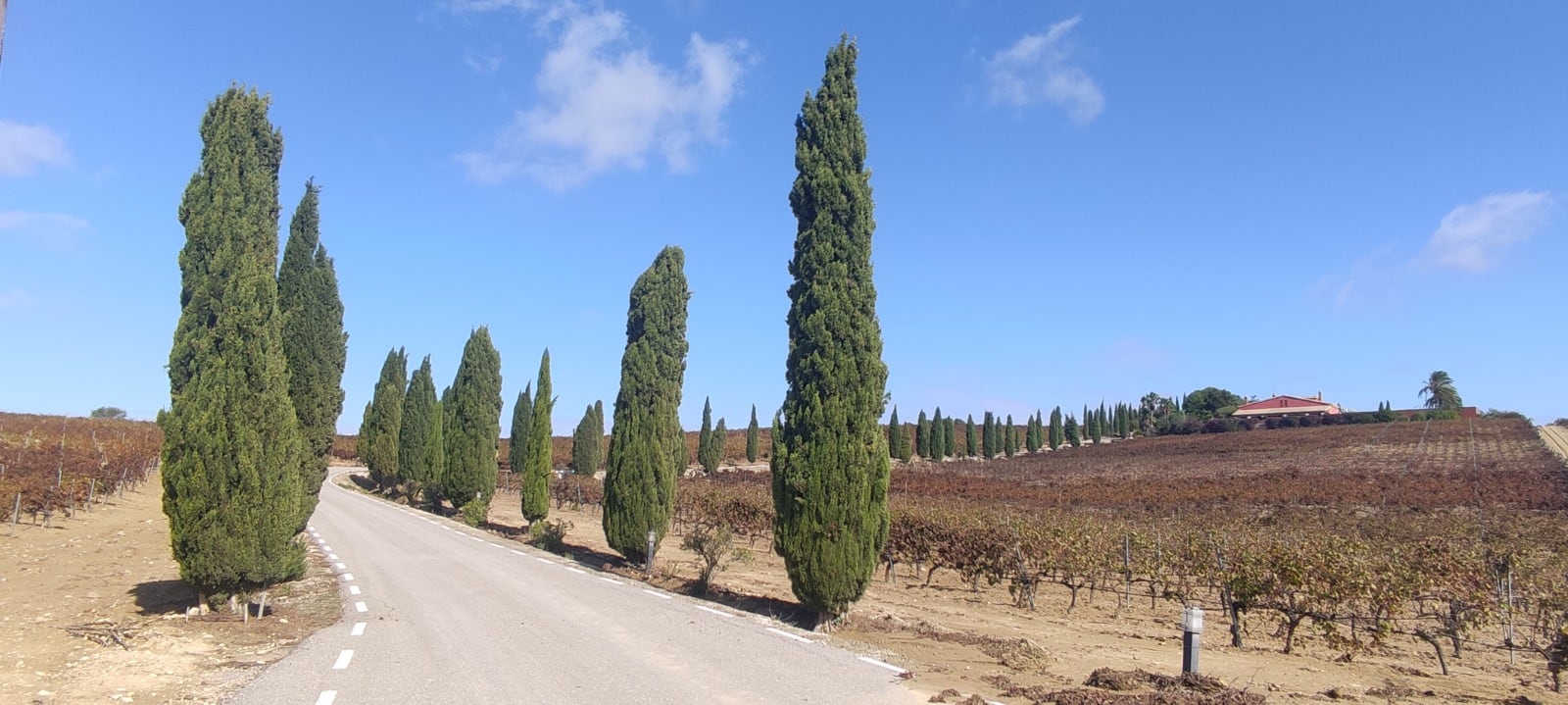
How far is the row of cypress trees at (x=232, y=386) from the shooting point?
10141mm

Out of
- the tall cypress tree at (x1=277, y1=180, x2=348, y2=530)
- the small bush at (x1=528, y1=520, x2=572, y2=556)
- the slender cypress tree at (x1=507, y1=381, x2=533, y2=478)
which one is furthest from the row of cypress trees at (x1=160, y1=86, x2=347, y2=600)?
the slender cypress tree at (x1=507, y1=381, x2=533, y2=478)

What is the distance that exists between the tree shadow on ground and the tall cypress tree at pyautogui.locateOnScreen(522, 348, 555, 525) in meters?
11.6

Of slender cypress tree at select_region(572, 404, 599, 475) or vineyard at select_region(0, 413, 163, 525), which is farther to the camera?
slender cypress tree at select_region(572, 404, 599, 475)

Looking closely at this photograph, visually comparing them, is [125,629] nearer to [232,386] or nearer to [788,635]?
[232,386]

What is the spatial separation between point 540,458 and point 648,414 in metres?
8.18

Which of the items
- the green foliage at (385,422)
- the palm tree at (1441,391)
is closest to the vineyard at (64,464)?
the green foliage at (385,422)

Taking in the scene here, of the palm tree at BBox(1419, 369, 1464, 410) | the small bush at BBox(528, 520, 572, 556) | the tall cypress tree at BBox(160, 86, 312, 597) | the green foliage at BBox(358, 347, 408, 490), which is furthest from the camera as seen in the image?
the palm tree at BBox(1419, 369, 1464, 410)

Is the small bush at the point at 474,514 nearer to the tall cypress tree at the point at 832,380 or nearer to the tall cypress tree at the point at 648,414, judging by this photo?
the tall cypress tree at the point at 648,414

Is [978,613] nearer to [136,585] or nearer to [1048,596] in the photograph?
[1048,596]

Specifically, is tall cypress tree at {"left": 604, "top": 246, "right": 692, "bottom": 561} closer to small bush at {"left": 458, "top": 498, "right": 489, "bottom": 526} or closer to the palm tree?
small bush at {"left": 458, "top": 498, "right": 489, "bottom": 526}

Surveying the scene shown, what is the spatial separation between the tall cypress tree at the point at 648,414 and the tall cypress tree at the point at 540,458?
21.1 ft

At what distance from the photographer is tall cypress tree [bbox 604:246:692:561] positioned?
18.5 m

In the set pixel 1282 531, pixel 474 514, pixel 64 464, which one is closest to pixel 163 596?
pixel 474 514

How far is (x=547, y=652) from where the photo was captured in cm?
894
